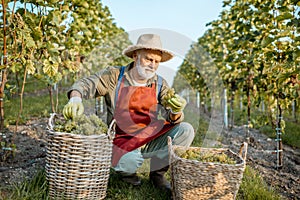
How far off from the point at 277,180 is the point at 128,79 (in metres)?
1.70

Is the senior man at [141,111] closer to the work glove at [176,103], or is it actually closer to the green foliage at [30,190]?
the work glove at [176,103]

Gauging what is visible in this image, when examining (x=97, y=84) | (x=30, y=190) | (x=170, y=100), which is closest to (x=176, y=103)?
(x=170, y=100)

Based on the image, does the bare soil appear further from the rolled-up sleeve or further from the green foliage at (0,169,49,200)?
the rolled-up sleeve

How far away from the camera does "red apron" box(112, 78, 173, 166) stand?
2.55m

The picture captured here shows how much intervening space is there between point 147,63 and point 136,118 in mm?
465

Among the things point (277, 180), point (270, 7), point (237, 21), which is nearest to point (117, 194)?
point (277, 180)

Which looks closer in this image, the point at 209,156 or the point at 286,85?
the point at 209,156

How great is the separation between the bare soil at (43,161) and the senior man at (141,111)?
2.55ft

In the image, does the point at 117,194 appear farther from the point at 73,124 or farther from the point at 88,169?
the point at 73,124

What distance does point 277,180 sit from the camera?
2961 mm

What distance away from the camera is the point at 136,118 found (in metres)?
2.61

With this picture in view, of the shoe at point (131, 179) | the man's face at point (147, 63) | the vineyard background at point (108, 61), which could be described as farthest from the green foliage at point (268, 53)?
the shoe at point (131, 179)

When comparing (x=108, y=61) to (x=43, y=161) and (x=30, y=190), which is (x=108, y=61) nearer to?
(x=43, y=161)

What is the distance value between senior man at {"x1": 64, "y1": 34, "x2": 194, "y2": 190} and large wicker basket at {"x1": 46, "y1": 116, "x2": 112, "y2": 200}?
39 cm
